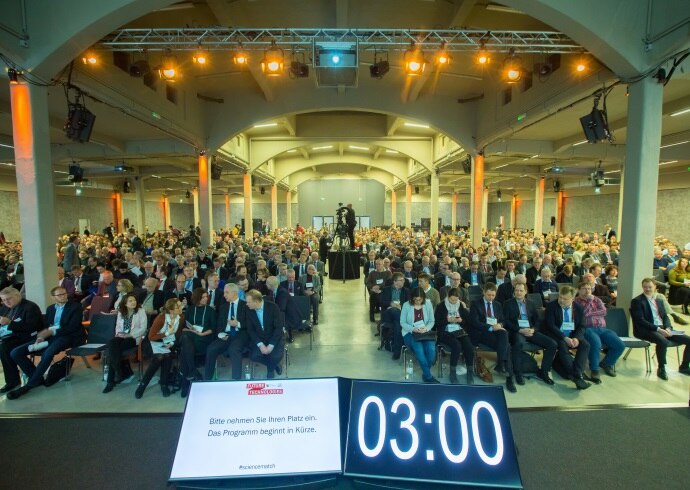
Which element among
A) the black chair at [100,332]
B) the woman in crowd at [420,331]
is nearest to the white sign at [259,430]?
the woman in crowd at [420,331]

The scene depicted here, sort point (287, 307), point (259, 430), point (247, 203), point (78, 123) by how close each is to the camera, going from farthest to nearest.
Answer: point (247, 203)
point (78, 123)
point (287, 307)
point (259, 430)

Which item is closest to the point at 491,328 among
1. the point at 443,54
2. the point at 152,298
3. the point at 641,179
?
the point at 641,179

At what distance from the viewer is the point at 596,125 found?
634 centimetres

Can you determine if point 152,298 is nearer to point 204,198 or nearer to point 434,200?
point 204,198

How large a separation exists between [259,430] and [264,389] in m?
0.25

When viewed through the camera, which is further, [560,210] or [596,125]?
[560,210]

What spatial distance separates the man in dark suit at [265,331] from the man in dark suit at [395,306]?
165cm

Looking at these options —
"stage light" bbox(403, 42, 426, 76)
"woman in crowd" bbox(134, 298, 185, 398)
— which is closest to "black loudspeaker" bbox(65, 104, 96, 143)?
"woman in crowd" bbox(134, 298, 185, 398)

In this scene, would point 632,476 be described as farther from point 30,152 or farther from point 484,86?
point 484,86

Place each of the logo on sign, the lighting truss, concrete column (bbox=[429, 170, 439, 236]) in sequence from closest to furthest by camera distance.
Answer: the logo on sign
the lighting truss
concrete column (bbox=[429, 170, 439, 236])

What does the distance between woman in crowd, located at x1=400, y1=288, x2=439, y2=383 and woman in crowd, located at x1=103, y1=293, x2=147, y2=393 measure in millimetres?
3289

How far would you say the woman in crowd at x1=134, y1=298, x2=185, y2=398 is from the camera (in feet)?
13.9

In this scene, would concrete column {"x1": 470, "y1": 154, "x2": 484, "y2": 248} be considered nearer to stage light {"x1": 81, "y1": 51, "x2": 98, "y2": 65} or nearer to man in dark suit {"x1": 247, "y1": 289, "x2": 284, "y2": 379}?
man in dark suit {"x1": 247, "y1": 289, "x2": 284, "y2": 379}

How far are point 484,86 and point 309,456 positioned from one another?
1217 centimetres
